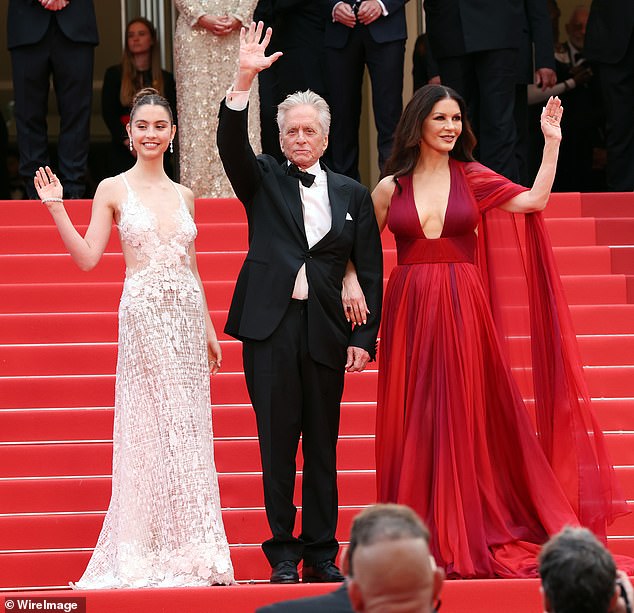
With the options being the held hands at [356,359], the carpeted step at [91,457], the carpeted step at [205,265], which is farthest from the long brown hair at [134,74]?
the held hands at [356,359]

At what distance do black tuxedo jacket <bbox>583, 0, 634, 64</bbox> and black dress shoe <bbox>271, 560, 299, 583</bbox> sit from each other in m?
5.02

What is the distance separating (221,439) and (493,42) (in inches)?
125

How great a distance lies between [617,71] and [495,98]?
1.15 m

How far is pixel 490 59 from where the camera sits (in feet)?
28.3

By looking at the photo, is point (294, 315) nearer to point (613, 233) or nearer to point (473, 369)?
point (473, 369)

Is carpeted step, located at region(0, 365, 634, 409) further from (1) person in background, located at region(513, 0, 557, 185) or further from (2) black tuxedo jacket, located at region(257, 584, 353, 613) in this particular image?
(2) black tuxedo jacket, located at region(257, 584, 353, 613)

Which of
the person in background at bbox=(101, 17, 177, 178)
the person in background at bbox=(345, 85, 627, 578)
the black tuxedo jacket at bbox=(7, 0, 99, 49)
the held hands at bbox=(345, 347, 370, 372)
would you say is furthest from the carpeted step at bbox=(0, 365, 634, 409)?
the person in background at bbox=(101, 17, 177, 178)

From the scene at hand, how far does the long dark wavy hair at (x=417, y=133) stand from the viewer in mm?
5801

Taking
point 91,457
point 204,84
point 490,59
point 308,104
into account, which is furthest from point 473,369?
point 204,84

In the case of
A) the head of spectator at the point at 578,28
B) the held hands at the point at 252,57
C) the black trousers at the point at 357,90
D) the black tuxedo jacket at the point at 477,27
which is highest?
the head of spectator at the point at 578,28

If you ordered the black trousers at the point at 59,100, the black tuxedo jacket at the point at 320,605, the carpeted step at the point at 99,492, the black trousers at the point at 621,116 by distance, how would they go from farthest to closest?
the black trousers at the point at 621,116
the black trousers at the point at 59,100
the carpeted step at the point at 99,492
the black tuxedo jacket at the point at 320,605

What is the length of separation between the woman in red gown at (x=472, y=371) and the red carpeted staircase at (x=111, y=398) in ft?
1.27

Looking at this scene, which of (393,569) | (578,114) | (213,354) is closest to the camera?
(393,569)

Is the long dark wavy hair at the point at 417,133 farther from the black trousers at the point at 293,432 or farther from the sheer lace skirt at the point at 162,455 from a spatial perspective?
the sheer lace skirt at the point at 162,455
